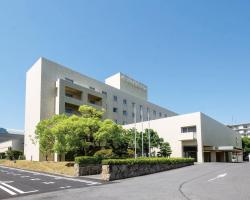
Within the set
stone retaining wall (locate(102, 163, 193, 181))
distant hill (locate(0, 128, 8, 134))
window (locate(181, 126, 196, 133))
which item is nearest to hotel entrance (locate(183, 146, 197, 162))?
window (locate(181, 126, 196, 133))

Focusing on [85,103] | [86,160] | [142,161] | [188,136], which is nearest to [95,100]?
[85,103]

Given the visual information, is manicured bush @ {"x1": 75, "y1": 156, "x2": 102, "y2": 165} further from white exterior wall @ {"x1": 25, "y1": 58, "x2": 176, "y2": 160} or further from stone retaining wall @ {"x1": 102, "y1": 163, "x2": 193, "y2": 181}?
white exterior wall @ {"x1": 25, "y1": 58, "x2": 176, "y2": 160}

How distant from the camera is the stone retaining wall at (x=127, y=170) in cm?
2080

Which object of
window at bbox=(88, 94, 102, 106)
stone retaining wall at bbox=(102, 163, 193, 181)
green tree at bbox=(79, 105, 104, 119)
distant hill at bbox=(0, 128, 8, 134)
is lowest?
stone retaining wall at bbox=(102, 163, 193, 181)

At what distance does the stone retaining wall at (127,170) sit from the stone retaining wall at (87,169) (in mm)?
4608

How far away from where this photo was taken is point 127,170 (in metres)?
22.7

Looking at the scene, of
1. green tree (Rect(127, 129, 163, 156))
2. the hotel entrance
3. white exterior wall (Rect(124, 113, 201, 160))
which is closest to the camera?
green tree (Rect(127, 129, 163, 156))

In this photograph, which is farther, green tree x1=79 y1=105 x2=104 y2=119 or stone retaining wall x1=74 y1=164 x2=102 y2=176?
green tree x1=79 y1=105 x2=104 y2=119

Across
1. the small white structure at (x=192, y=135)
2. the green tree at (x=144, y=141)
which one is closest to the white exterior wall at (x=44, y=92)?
the green tree at (x=144, y=141)

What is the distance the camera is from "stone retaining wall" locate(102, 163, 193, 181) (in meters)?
20.8

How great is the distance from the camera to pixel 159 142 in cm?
4503

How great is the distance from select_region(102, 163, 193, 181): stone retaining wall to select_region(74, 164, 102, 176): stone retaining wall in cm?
461

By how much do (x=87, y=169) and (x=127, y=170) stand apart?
505cm

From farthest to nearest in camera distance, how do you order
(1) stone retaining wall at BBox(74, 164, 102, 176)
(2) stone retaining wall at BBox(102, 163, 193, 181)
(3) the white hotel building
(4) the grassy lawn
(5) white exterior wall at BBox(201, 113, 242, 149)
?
(5) white exterior wall at BBox(201, 113, 242, 149)
(3) the white hotel building
(4) the grassy lawn
(1) stone retaining wall at BBox(74, 164, 102, 176)
(2) stone retaining wall at BBox(102, 163, 193, 181)
